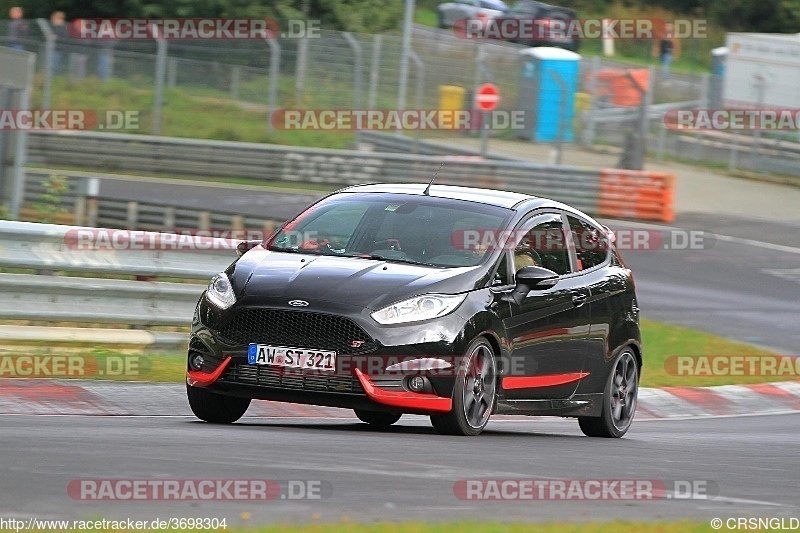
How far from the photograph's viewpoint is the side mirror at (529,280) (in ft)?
32.0

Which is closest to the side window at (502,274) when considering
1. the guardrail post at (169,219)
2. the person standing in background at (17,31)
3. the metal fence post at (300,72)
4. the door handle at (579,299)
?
the door handle at (579,299)

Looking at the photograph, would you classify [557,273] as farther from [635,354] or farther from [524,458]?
[524,458]

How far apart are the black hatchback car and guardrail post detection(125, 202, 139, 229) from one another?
1132 cm

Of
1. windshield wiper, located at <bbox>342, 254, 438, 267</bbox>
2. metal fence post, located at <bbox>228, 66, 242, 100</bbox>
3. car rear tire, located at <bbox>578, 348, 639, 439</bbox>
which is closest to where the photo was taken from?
windshield wiper, located at <bbox>342, 254, 438, 267</bbox>

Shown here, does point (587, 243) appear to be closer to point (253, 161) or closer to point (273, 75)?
point (253, 161)

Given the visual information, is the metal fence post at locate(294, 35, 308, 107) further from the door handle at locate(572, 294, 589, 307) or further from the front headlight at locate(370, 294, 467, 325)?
the front headlight at locate(370, 294, 467, 325)

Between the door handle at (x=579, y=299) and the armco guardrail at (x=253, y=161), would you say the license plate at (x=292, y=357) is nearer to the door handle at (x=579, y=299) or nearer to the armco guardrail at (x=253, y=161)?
the door handle at (x=579, y=299)

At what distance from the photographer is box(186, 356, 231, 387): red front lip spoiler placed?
9016 millimetres

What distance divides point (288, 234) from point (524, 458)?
8.16 ft

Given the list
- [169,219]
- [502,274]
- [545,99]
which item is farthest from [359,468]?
[545,99]

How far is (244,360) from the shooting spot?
8953 mm

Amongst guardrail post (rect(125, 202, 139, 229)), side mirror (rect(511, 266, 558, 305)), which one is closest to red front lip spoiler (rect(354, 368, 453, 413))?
side mirror (rect(511, 266, 558, 305))

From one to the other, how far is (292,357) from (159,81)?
2213 centimetres

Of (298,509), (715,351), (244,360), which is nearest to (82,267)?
(244,360)
